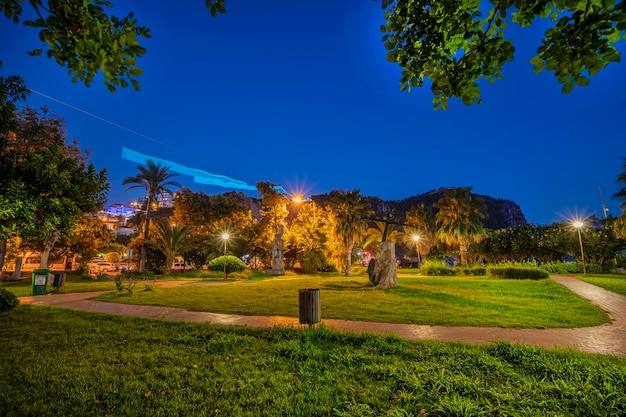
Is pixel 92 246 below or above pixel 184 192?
below

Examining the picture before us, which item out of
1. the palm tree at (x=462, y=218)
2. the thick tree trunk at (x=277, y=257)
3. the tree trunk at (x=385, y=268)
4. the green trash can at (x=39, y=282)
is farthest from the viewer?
the palm tree at (x=462, y=218)

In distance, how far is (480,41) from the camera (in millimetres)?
2842

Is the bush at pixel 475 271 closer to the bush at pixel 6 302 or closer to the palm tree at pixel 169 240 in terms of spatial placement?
the palm tree at pixel 169 240

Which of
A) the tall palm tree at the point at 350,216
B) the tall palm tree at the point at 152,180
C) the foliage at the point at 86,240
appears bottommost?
the foliage at the point at 86,240

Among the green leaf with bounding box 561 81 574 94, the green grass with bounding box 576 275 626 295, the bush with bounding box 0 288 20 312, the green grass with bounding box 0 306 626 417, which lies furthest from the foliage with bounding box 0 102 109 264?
the green grass with bounding box 576 275 626 295

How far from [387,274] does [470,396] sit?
12974 millimetres

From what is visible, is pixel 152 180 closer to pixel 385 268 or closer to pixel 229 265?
pixel 229 265

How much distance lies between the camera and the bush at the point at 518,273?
70.3 ft

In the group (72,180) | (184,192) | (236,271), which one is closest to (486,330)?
(72,180)

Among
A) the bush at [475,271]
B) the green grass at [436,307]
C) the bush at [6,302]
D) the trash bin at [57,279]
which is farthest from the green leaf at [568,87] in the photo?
the bush at [475,271]

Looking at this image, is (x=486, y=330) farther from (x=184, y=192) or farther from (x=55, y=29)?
(x=184, y=192)

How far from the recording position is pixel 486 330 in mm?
7137

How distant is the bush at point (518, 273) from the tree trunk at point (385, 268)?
41.0ft

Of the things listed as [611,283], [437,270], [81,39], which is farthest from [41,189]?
[437,270]
